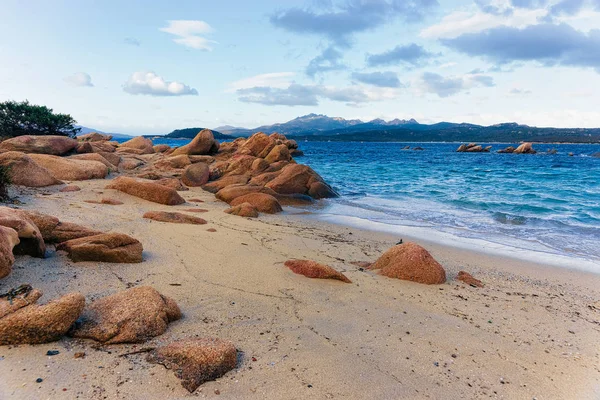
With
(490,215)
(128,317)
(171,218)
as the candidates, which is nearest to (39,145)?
(171,218)

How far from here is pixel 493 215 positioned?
13.9 metres

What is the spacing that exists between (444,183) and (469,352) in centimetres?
2109

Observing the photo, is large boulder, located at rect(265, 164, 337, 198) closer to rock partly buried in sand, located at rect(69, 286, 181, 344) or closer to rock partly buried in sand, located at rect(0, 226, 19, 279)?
rock partly buried in sand, located at rect(0, 226, 19, 279)

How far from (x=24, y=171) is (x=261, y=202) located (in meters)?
7.04

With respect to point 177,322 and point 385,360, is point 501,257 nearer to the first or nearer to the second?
point 385,360

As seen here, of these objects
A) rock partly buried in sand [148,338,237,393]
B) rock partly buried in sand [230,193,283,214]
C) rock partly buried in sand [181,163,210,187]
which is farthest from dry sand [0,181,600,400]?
rock partly buried in sand [181,163,210,187]

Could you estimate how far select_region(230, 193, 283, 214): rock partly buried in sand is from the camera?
1241 centimetres

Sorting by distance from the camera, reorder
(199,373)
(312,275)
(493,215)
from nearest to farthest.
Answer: (199,373)
(312,275)
(493,215)

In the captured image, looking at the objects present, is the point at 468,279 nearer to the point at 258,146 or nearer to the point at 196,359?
the point at 196,359

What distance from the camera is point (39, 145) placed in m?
17.0

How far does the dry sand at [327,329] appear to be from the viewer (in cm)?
317

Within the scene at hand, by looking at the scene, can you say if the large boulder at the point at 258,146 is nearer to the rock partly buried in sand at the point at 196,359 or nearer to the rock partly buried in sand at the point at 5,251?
the rock partly buried in sand at the point at 5,251

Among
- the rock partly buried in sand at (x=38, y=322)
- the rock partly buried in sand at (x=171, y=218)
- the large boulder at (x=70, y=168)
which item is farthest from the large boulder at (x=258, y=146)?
the rock partly buried in sand at (x=38, y=322)

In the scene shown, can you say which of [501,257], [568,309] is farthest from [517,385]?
[501,257]
